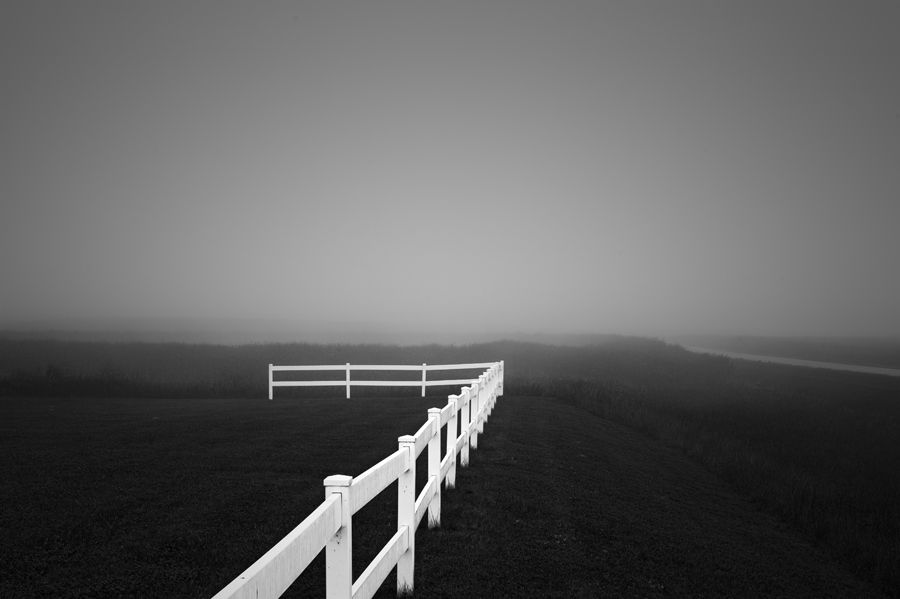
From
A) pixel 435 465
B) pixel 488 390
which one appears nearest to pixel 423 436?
pixel 435 465

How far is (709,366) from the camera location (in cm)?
4391

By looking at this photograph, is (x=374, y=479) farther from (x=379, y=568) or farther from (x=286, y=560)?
(x=286, y=560)

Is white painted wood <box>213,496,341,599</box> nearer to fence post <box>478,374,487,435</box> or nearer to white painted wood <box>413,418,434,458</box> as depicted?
white painted wood <box>413,418,434,458</box>

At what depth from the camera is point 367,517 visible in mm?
7672

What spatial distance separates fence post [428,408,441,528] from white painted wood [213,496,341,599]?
341cm

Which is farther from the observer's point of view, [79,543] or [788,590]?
[788,590]

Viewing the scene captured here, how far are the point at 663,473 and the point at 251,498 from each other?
8840 millimetres

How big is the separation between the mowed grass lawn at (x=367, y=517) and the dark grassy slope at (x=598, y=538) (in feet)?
0.10

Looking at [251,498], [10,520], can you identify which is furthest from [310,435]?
[10,520]

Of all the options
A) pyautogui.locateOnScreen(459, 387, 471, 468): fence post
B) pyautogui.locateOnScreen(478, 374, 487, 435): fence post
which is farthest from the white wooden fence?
pyautogui.locateOnScreen(478, 374, 487, 435): fence post

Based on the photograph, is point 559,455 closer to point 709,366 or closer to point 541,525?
point 541,525

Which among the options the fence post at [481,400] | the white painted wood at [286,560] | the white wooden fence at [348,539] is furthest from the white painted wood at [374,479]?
the fence post at [481,400]

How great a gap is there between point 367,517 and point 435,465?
4.75 ft

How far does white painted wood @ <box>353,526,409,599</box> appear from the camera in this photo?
160 inches
